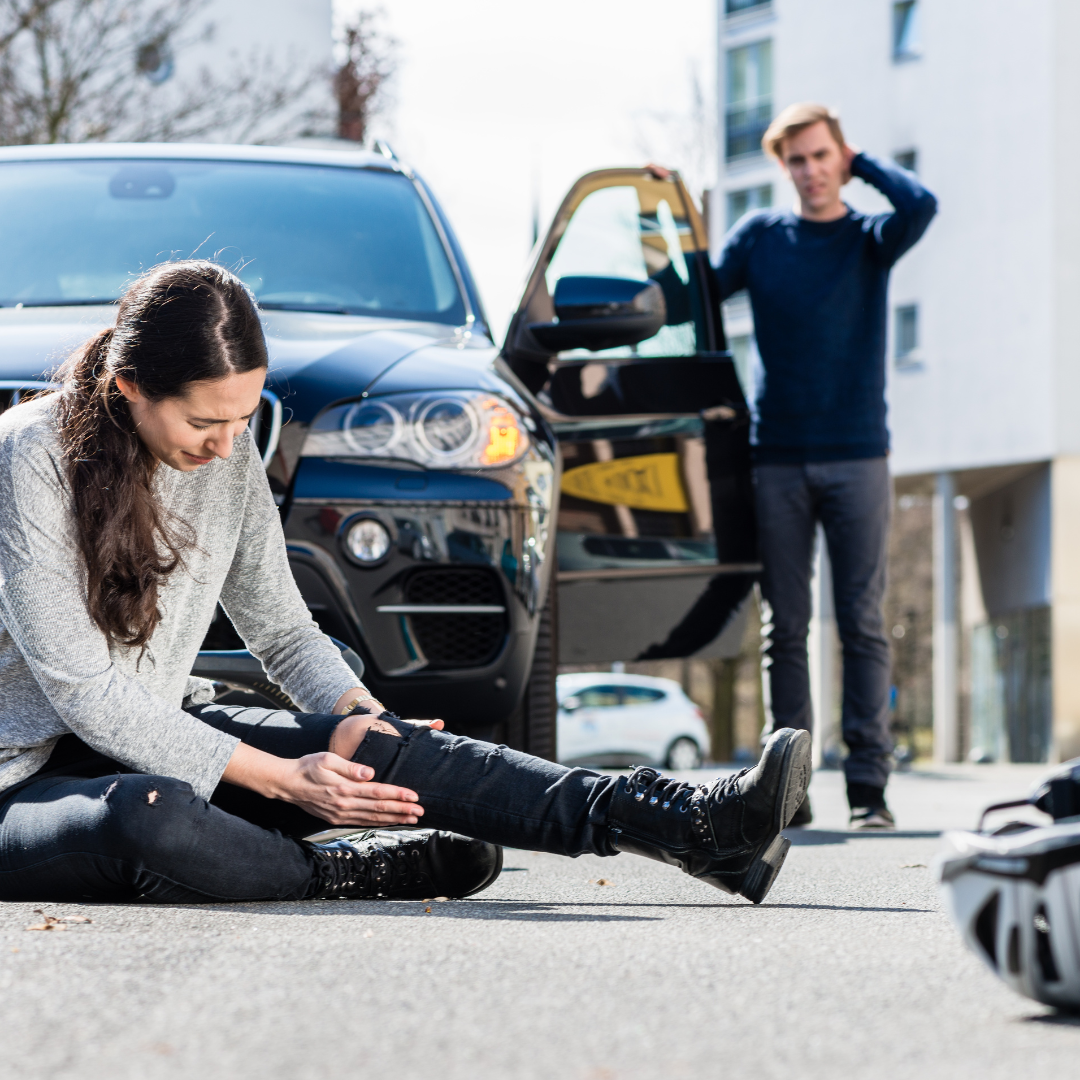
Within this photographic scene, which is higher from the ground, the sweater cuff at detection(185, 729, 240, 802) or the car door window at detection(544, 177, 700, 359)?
the car door window at detection(544, 177, 700, 359)

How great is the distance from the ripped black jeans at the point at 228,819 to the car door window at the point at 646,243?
2538 millimetres

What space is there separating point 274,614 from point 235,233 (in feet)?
5.97

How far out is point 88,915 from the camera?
276cm

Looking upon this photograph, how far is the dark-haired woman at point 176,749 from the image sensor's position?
9.52 feet

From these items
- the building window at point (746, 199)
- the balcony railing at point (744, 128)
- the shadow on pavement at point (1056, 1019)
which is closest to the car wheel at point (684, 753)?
the building window at point (746, 199)

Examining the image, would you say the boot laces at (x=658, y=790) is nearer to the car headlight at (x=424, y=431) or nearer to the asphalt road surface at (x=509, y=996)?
the asphalt road surface at (x=509, y=996)

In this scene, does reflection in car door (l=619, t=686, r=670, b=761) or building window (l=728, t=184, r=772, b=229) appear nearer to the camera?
reflection in car door (l=619, t=686, r=670, b=761)

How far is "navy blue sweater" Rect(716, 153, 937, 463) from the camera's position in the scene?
5.34m

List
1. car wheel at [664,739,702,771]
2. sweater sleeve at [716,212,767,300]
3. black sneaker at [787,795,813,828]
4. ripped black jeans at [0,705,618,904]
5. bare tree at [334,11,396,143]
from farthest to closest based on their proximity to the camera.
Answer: car wheel at [664,739,702,771], bare tree at [334,11,396,143], sweater sleeve at [716,212,767,300], black sneaker at [787,795,813,828], ripped black jeans at [0,705,618,904]

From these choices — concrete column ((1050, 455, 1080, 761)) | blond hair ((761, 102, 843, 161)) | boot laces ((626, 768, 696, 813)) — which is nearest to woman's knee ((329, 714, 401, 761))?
boot laces ((626, 768, 696, 813))

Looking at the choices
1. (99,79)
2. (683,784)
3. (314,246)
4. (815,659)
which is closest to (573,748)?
(815,659)

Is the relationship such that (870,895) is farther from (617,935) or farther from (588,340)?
(588,340)

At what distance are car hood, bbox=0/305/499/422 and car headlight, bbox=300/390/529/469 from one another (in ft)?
0.14

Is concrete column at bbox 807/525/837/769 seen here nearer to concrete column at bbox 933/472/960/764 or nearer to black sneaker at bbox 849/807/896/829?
concrete column at bbox 933/472/960/764
